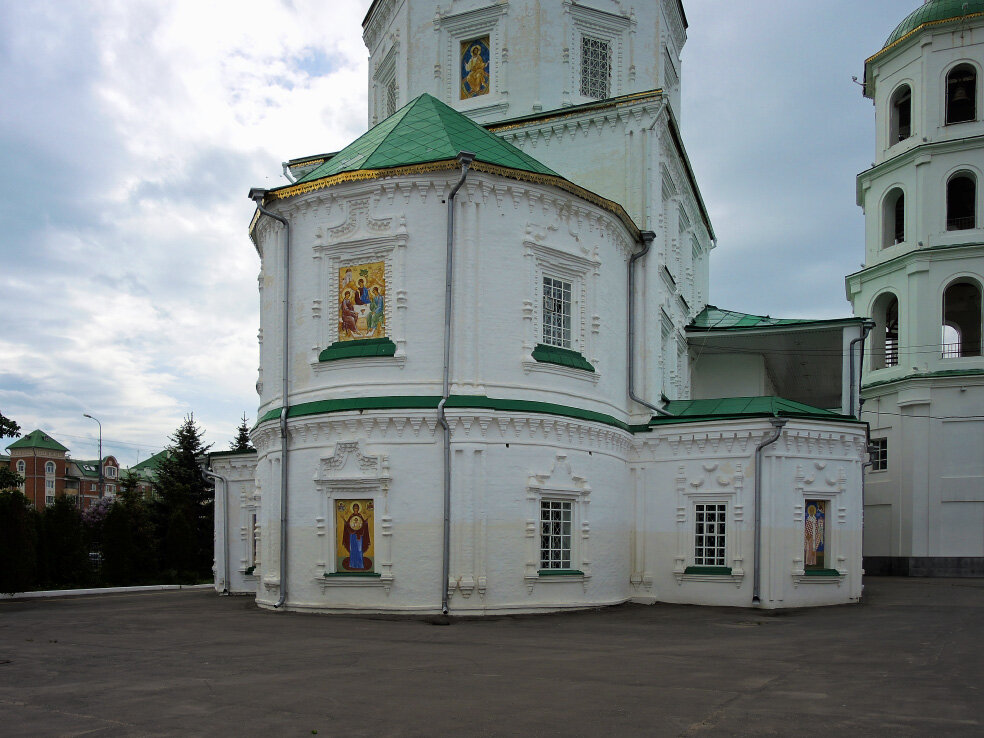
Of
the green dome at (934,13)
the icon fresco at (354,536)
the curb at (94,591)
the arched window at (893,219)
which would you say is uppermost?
the green dome at (934,13)

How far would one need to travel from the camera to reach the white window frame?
17466 millimetres

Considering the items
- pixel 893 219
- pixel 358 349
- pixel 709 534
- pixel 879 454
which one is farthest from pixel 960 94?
pixel 358 349

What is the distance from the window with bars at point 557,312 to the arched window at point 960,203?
20877 millimetres

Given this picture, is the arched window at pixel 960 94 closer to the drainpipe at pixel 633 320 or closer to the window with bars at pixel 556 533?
the drainpipe at pixel 633 320

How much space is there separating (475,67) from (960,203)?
20.6 m

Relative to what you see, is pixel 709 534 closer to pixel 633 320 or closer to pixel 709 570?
pixel 709 570

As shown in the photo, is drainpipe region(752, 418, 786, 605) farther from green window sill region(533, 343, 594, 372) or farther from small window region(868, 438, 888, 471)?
small window region(868, 438, 888, 471)

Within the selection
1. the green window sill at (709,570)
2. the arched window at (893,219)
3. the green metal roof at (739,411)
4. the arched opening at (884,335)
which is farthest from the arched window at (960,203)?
the green window sill at (709,570)

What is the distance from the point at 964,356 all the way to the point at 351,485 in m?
25.1

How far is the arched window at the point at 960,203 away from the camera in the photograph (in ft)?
109

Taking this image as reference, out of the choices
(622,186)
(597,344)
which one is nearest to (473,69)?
(622,186)

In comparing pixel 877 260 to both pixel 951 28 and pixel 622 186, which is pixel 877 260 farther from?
pixel 622 186

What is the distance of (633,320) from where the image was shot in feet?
69.5

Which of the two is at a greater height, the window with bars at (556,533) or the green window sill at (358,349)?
the green window sill at (358,349)
